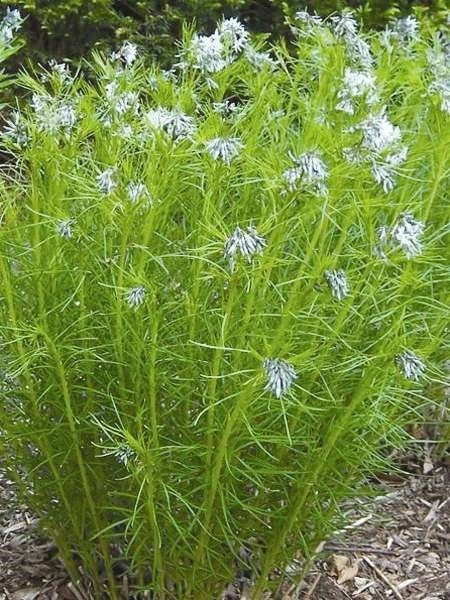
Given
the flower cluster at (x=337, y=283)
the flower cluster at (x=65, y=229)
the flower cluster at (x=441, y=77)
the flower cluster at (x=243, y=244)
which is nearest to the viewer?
the flower cluster at (x=243, y=244)

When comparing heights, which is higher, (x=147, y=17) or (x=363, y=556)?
(x=147, y=17)

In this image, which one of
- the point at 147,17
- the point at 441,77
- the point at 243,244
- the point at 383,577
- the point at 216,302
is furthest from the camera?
the point at 147,17

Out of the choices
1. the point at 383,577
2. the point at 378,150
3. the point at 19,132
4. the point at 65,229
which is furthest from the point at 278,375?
the point at 383,577

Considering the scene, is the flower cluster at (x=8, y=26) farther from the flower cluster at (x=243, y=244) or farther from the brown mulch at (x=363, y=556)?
the brown mulch at (x=363, y=556)

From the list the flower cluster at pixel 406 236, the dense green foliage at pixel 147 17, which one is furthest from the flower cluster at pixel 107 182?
the dense green foliage at pixel 147 17

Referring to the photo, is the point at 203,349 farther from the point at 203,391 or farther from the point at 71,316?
the point at 71,316

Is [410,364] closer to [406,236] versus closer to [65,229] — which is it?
[406,236]

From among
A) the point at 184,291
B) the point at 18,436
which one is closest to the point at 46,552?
the point at 18,436

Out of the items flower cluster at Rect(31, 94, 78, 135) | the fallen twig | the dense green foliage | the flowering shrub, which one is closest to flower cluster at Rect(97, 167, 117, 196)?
the flowering shrub
